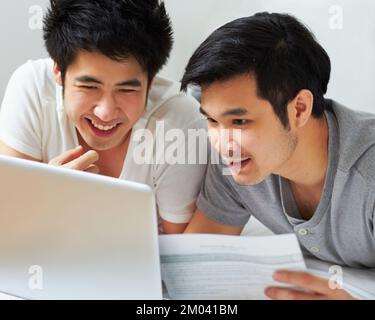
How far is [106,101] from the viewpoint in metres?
1.01

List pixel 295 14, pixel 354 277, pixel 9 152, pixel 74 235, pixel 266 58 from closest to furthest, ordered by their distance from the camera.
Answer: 1. pixel 74 235
2. pixel 266 58
3. pixel 354 277
4. pixel 9 152
5. pixel 295 14

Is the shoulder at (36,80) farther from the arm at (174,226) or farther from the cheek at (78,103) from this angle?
the arm at (174,226)

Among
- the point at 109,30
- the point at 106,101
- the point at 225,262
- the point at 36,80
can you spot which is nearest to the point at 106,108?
the point at 106,101

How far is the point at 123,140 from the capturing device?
1.16 metres

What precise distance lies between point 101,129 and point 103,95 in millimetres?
73

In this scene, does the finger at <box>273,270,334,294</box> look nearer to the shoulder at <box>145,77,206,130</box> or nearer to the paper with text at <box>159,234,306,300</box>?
the paper with text at <box>159,234,306,300</box>

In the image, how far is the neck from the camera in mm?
998

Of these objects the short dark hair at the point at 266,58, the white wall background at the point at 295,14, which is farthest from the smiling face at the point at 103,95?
the white wall background at the point at 295,14

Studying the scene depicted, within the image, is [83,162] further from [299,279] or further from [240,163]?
[299,279]

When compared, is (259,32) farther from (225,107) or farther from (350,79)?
(350,79)

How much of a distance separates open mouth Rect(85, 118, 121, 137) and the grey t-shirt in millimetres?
191

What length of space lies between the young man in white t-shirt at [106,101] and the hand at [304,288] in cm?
34

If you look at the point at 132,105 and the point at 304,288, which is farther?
the point at 132,105
